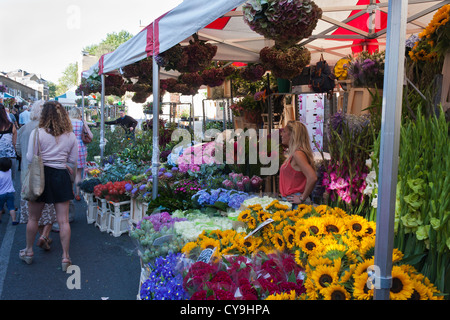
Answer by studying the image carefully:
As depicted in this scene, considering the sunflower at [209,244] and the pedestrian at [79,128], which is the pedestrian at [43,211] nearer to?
the pedestrian at [79,128]

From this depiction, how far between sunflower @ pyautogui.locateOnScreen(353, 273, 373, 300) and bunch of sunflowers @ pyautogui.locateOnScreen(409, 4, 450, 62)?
1.52 meters

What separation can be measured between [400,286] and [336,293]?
24 centimetres

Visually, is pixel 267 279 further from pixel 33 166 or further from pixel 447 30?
pixel 33 166

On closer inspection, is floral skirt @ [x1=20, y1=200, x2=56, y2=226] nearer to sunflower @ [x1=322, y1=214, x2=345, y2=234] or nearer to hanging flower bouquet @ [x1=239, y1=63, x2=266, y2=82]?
sunflower @ [x1=322, y1=214, x2=345, y2=234]

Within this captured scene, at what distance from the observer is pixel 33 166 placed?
12.2 feet

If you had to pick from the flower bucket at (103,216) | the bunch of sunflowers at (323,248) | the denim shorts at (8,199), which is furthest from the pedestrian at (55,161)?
the bunch of sunflowers at (323,248)

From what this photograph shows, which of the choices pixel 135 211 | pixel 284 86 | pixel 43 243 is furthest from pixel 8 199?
pixel 284 86

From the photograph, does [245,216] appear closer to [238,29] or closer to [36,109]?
[36,109]

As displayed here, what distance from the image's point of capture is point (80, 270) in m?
3.96

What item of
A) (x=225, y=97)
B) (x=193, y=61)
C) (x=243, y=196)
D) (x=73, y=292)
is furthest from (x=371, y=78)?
(x=225, y=97)

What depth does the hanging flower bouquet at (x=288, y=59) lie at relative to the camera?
4.46 meters

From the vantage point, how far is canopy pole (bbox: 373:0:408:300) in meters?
1.27

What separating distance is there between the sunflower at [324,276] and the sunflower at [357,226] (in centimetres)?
39
